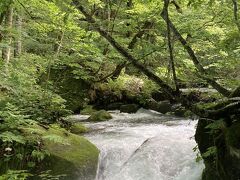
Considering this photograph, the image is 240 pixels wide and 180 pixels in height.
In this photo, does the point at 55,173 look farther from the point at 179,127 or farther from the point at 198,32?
the point at 179,127

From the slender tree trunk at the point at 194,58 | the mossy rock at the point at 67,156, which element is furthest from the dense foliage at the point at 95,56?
the mossy rock at the point at 67,156

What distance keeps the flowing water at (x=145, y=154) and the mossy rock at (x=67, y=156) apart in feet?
1.04

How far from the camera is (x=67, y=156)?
6227 millimetres

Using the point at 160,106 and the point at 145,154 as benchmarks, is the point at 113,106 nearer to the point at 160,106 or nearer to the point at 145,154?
the point at 160,106

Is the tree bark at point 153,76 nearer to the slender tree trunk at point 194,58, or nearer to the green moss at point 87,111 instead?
the slender tree trunk at point 194,58

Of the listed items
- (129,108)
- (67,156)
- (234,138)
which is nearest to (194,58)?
(234,138)

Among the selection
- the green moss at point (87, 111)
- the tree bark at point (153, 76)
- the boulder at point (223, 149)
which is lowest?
Answer: the green moss at point (87, 111)

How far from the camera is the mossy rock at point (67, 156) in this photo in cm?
591

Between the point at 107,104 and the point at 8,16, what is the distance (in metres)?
5.44

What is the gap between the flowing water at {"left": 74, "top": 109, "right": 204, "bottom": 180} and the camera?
257 inches

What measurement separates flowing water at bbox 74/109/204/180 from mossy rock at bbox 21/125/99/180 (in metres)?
0.32

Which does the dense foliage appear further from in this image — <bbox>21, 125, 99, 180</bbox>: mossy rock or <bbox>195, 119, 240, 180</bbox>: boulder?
<bbox>195, 119, 240, 180</bbox>: boulder

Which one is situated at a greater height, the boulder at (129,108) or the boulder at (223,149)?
the boulder at (223,149)

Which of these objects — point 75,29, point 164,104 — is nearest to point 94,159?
point 75,29
